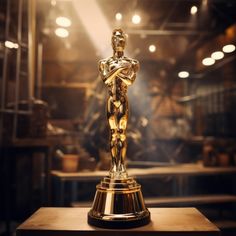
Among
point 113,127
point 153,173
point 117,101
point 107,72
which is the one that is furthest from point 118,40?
point 153,173

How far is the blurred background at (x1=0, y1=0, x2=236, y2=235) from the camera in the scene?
156 inches

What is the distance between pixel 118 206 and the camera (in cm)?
161

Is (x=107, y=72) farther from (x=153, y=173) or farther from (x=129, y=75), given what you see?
(x=153, y=173)

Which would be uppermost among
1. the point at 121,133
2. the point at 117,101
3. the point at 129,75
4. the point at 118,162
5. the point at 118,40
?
the point at 118,40

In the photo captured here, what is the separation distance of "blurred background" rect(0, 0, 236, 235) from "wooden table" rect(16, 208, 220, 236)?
1.94m

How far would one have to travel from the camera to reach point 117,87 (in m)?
1.68

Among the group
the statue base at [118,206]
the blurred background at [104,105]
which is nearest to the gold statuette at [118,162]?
the statue base at [118,206]

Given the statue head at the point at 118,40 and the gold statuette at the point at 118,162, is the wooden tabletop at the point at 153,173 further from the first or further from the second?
the statue head at the point at 118,40

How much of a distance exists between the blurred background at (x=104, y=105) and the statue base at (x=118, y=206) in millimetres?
2059

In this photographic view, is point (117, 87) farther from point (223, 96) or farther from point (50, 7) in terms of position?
point (223, 96)

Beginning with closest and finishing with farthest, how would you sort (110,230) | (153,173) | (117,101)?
(110,230)
(117,101)
(153,173)

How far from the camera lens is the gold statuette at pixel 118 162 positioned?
1.60m

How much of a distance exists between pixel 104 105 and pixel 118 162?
373cm

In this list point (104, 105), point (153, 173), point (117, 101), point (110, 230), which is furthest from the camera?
point (104, 105)
